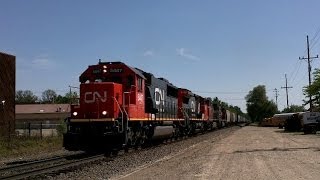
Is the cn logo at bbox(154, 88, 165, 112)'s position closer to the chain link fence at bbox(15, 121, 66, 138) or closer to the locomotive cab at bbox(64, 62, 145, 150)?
the locomotive cab at bbox(64, 62, 145, 150)

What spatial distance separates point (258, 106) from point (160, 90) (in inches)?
5647

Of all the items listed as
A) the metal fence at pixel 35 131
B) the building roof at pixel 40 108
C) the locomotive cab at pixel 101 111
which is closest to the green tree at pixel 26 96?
the building roof at pixel 40 108

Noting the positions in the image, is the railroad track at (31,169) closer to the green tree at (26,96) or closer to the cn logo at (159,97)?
the cn logo at (159,97)

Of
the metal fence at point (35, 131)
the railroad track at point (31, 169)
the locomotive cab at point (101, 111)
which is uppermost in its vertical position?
the locomotive cab at point (101, 111)

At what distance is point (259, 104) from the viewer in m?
170

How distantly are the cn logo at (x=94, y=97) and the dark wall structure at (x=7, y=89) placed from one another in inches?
794

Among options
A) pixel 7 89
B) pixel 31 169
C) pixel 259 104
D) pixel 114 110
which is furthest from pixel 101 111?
pixel 259 104

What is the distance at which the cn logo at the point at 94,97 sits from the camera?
22.3 metres

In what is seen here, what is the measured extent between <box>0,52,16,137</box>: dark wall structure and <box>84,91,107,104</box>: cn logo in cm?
2017

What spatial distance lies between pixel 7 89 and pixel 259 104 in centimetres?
13660

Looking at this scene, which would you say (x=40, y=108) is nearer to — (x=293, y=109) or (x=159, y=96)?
(x=293, y=109)

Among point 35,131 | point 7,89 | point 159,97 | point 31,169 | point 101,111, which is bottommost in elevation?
point 31,169

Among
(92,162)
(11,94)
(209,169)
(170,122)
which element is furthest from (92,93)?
A: (11,94)

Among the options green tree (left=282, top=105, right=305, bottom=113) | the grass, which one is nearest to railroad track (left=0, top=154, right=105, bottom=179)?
the grass
